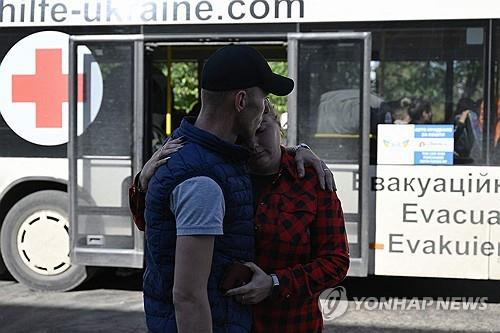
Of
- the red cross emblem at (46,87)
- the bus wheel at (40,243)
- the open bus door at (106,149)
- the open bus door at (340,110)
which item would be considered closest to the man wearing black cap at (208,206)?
the open bus door at (340,110)

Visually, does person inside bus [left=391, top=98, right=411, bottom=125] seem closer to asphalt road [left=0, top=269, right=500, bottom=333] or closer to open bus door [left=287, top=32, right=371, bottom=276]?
open bus door [left=287, top=32, right=371, bottom=276]

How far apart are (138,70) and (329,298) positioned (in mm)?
2625

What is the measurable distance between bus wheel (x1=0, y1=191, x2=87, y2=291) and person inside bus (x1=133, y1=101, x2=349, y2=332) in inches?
186

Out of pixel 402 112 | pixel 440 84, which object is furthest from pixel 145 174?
pixel 440 84

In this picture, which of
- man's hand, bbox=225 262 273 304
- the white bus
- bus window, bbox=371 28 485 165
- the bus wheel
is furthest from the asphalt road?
man's hand, bbox=225 262 273 304

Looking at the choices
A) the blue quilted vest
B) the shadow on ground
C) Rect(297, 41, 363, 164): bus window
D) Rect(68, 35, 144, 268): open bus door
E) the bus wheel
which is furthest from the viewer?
the bus wheel

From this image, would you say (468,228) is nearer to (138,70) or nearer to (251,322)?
(138,70)

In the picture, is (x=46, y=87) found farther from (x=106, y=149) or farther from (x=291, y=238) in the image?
(x=291, y=238)

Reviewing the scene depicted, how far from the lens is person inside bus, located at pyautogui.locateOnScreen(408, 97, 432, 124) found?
6035 millimetres

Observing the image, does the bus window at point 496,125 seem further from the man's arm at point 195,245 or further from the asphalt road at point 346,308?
the man's arm at point 195,245

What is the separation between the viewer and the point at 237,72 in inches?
77.9

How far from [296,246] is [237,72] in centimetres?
57

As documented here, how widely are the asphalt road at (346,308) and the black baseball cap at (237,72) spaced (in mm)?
3913

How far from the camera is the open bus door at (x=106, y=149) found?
6.39 metres
